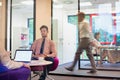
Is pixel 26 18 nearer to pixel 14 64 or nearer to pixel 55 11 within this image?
pixel 55 11

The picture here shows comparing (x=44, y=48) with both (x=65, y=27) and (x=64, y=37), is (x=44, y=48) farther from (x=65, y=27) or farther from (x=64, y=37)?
(x=65, y=27)

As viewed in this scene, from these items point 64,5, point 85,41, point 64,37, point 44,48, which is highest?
point 64,5

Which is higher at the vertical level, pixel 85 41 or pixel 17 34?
pixel 17 34

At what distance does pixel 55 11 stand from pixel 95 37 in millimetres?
1622

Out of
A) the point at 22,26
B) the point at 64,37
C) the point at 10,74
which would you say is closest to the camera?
the point at 10,74

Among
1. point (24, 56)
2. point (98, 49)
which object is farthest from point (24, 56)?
point (98, 49)

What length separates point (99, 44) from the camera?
7.20 m

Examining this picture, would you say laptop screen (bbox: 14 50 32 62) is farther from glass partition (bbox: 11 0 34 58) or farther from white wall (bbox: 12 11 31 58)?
white wall (bbox: 12 11 31 58)

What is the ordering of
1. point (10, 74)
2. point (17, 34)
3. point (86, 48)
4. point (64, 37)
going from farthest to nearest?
point (64, 37) → point (17, 34) → point (86, 48) → point (10, 74)

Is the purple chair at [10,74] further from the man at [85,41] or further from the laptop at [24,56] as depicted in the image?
the man at [85,41]

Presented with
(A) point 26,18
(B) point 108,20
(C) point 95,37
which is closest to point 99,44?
(C) point 95,37

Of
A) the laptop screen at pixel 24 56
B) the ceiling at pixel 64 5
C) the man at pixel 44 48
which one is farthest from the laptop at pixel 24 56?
the ceiling at pixel 64 5

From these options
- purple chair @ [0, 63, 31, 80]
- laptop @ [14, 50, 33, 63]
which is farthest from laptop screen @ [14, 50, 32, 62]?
purple chair @ [0, 63, 31, 80]

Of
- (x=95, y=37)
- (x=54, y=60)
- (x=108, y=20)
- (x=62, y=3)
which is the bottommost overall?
(x=54, y=60)
